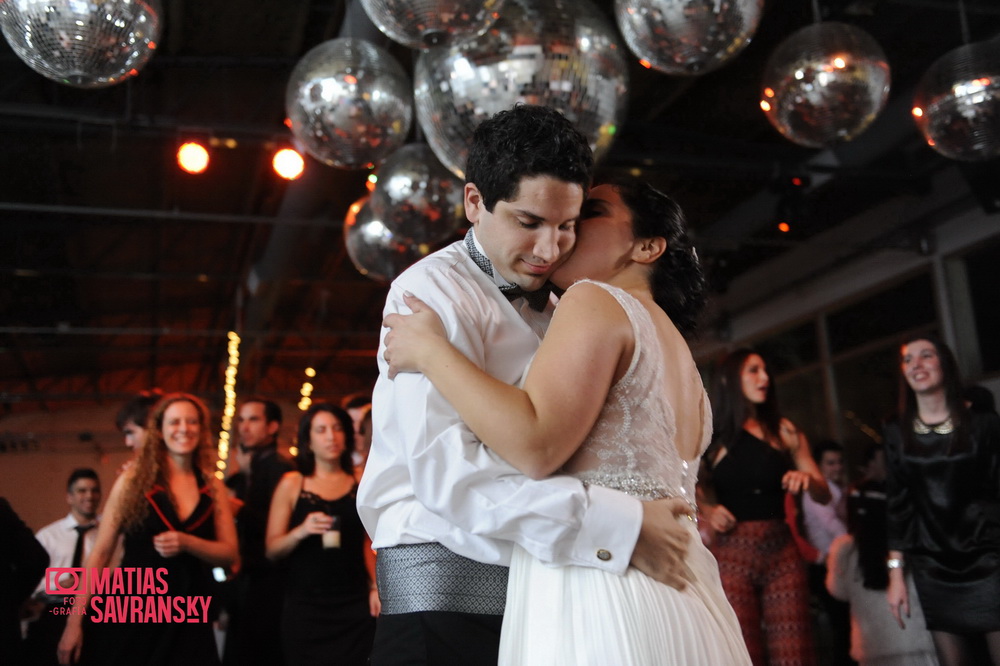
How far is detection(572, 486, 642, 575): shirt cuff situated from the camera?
1.52 meters

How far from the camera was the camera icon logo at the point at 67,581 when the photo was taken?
3.47m

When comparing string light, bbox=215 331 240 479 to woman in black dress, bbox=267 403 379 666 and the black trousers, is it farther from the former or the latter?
the black trousers

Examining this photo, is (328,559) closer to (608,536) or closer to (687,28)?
(687,28)

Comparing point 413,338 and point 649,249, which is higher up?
point 649,249

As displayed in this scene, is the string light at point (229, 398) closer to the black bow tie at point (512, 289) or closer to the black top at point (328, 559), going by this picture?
the black top at point (328, 559)

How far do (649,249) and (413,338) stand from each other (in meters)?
0.54

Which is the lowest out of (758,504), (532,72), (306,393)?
(758,504)

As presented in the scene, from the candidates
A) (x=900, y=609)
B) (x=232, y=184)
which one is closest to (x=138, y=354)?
(x=232, y=184)

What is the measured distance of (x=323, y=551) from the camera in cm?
406

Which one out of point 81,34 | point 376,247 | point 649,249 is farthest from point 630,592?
point 376,247

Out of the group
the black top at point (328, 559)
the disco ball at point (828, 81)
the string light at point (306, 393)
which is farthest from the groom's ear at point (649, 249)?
the string light at point (306, 393)

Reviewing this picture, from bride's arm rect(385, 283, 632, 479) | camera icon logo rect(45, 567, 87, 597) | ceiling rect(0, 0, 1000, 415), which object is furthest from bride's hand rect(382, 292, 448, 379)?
ceiling rect(0, 0, 1000, 415)

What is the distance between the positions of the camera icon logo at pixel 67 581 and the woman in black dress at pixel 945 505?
2.91 m

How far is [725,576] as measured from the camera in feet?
12.4
